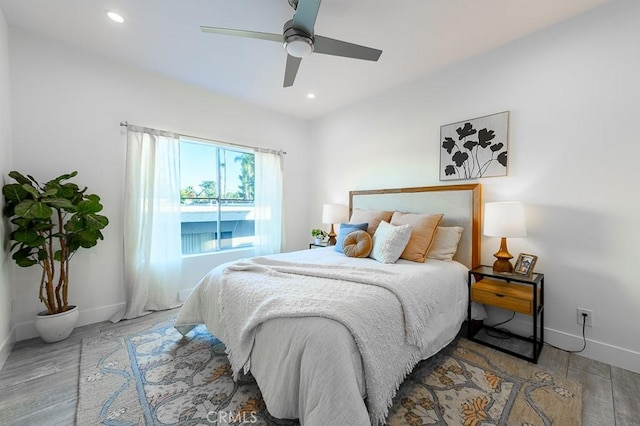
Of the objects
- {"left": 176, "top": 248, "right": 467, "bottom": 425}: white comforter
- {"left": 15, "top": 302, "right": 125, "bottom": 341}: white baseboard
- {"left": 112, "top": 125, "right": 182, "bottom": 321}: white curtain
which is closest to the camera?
{"left": 176, "top": 248, "right": 467, "bottom": 425}: white comforter

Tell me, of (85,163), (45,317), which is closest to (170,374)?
(45,317)

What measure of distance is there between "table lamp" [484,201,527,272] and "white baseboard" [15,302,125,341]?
Answer: 3854 mm

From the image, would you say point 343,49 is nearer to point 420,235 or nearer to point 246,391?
point 420,235

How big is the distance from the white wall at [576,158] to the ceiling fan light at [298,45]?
1896 mm

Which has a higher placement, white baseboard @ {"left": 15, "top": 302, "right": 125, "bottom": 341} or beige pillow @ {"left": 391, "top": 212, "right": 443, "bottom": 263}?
beige pillow @ {"left": 391, "top": 212, "right": 443, "bottom": 263}

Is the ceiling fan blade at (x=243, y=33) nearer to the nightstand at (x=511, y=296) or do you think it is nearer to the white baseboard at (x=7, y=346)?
the nightstand at (x=511, y=296)

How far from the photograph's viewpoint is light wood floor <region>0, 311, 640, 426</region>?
146 cm

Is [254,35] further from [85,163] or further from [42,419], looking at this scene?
[42,419]

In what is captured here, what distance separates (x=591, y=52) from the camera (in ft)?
6.63

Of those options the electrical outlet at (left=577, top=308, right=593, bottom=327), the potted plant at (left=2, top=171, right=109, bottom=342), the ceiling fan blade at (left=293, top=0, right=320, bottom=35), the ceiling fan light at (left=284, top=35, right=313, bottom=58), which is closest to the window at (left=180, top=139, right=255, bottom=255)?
the potted plant at (left=2, top=171, right=109, bottom=342)

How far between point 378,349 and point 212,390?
1.16 m

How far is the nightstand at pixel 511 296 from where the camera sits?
1958mm

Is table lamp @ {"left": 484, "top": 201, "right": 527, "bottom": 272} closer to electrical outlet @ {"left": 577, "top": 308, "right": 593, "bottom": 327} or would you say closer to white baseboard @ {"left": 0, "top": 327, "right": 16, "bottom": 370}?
electrical outlet @ {"left": 577, "top": 308, "right": 593, "bottom": 327}

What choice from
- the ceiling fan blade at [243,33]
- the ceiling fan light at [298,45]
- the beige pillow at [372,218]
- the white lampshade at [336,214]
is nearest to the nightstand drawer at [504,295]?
the beige pillow at [372,218]
